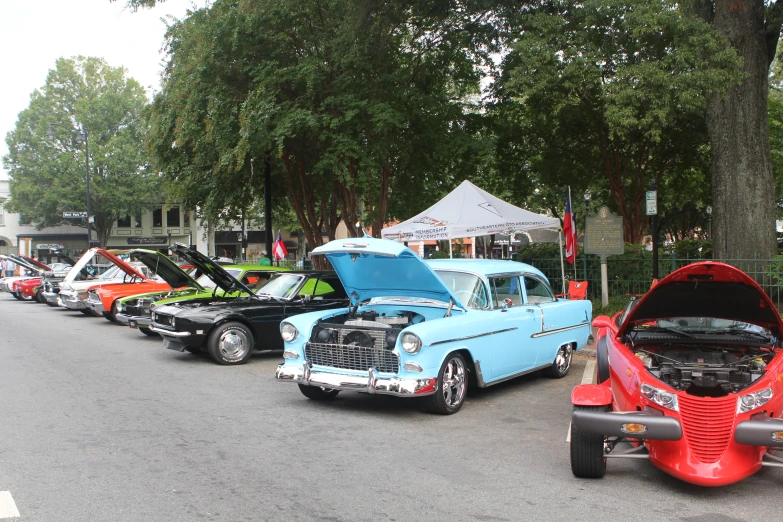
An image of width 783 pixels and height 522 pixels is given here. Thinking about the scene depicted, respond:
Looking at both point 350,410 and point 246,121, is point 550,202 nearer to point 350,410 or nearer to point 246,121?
point 246,121

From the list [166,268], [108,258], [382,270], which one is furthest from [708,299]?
[108,258]

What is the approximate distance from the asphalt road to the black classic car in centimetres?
135

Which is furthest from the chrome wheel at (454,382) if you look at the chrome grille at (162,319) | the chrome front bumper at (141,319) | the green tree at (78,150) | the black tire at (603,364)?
the green tree at (78,150)

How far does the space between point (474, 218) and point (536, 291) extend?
18.8 ft

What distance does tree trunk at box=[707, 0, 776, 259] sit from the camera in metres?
14.5

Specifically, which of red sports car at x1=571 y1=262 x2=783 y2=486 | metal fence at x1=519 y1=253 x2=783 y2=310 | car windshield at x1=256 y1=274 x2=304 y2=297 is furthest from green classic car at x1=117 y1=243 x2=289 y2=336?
red sports car at x1=571 y1=262 x2=783 y2=486

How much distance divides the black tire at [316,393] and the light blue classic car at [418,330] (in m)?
0.01

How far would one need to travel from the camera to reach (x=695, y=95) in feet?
43.7

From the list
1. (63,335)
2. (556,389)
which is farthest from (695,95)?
(63,335)

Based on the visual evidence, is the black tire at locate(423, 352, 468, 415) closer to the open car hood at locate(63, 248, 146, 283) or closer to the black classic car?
the black classic car

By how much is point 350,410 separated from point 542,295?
3.24m

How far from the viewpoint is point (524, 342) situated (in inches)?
339

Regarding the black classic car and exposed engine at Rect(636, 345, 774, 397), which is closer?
exposed engine at Rect(636, 345, 774, 397)

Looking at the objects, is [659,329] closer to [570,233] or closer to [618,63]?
[570,233]
